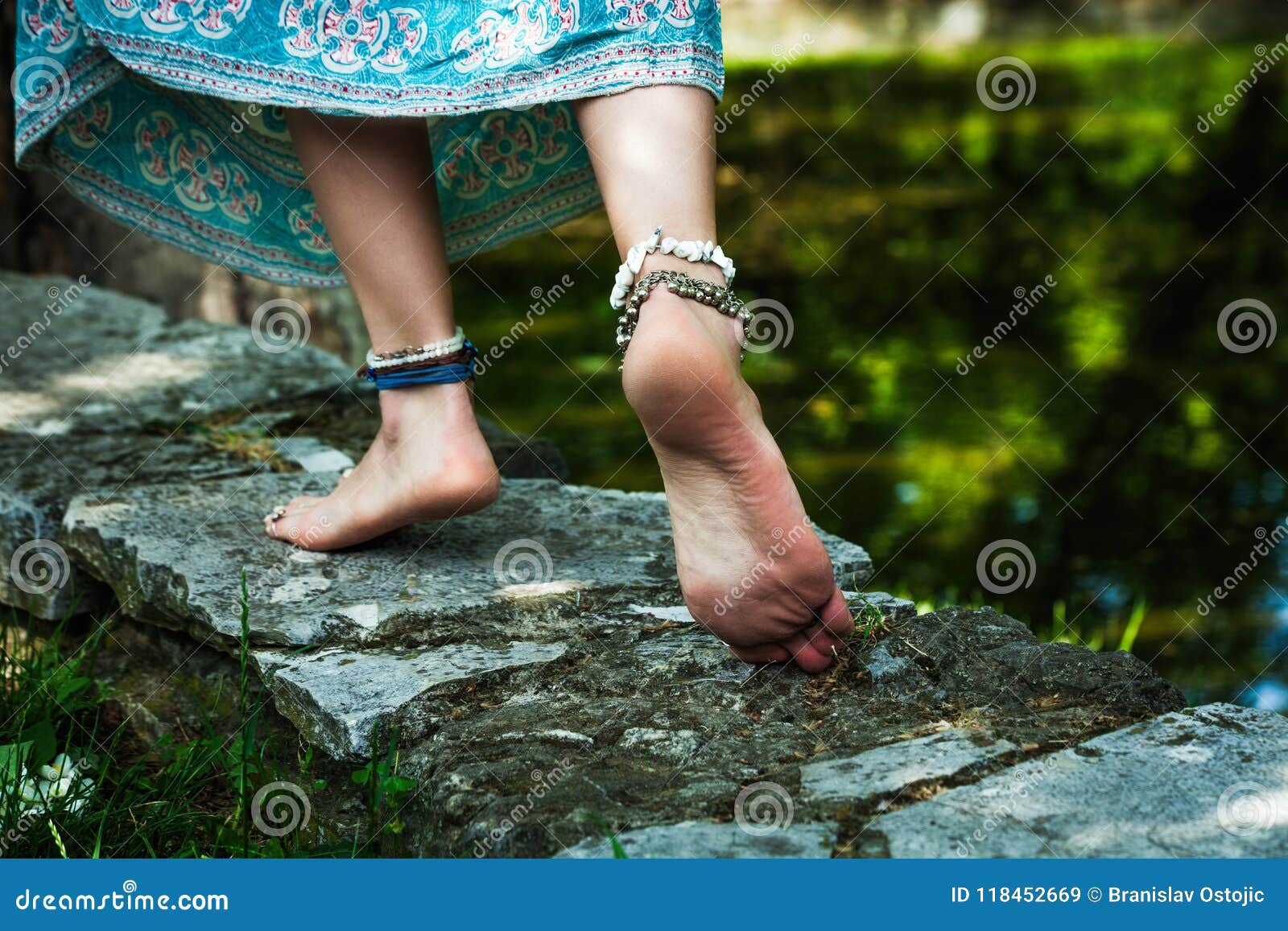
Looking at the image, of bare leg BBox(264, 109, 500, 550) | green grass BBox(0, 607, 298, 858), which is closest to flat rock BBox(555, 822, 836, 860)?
green grass BBox(0, 607, 298, 858)

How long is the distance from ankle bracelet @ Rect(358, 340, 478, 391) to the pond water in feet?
3.44

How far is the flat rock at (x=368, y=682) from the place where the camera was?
137 cm

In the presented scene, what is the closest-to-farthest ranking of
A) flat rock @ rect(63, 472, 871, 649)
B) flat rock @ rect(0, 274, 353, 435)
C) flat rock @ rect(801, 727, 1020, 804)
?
flat rock @ rect(801, 727, 1020, 804) → flat rock @ rect(63, 472, 871, 649) → flat rock @ rect(0, 274, 353, 435)

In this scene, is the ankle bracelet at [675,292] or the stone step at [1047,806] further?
the ankle bracelet at [675,292]

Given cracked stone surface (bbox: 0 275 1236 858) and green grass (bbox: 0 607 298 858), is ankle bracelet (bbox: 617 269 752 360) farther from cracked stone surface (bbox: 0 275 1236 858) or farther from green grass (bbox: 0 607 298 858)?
green grass (bbox: 0 607 298 858)

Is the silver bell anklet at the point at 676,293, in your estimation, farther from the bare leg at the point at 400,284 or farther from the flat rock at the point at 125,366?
the flat rock at the point at 125,366

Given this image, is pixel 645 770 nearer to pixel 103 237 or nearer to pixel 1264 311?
pixel 103 237

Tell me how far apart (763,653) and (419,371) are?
1.95 feet

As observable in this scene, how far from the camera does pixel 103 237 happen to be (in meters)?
3.21

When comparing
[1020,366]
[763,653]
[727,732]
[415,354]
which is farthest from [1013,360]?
[727,732]

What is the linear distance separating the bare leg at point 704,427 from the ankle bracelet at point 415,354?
383 millimetres

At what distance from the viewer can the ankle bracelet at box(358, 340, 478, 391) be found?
5.51 ft

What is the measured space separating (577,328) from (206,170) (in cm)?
237

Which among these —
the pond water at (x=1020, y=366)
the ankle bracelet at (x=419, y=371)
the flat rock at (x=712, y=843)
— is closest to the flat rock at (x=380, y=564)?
the ankle bracelet at (x=419, y=371)
